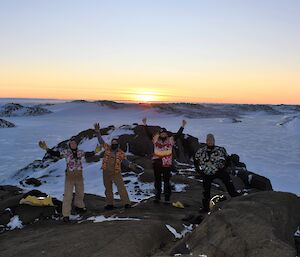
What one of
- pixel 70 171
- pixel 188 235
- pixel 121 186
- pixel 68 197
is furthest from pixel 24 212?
pixel 188 235

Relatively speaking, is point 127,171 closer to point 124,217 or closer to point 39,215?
point 39,215

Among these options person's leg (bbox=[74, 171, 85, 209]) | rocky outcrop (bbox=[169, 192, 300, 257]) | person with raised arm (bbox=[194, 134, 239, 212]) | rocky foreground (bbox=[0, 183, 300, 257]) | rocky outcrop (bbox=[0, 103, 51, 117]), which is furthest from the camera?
rocky outcrop (bbox=[0, 103, 51, 117])

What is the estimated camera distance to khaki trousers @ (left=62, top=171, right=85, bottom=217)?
975 cm

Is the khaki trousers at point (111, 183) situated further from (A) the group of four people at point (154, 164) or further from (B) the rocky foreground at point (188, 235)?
(B) the rocky foreground at point (188, 235)

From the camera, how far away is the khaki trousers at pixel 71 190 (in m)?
9.75

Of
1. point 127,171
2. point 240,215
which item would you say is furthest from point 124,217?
point 127,171

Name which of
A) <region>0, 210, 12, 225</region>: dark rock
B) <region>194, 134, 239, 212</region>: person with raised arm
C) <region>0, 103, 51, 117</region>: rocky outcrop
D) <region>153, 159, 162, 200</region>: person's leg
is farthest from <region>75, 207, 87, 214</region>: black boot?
<region>0, 103, 51, 117</region>: rocky outcrop

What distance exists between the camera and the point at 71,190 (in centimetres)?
993

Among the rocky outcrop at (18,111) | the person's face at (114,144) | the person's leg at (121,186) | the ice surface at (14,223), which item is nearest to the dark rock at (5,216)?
the ice surface at (14,223)

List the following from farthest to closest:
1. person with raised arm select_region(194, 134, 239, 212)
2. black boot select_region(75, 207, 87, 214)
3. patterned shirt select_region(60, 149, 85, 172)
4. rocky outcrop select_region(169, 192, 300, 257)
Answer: black boot select_region(75, 207, 87, 214) → patterned shirt select_region(60, 149, 85, 172) → person with raised arm select_region(194, 134, 239, 212) → rocky outcrop select_region(169, 192, 300, 257)

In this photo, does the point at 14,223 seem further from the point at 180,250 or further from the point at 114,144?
the point at 180,250

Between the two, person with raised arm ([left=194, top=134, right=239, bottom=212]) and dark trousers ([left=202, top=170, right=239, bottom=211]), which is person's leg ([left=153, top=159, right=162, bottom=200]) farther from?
dark trousers ([left=202, top=170, right=239, bottom=211])

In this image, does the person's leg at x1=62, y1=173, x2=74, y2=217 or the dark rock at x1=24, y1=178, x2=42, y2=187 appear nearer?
the person's leg at x1=62, y1=173, x2=74, y2=217

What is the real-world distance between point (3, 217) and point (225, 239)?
6.20 metres
